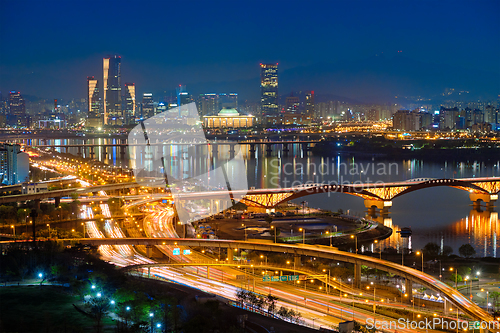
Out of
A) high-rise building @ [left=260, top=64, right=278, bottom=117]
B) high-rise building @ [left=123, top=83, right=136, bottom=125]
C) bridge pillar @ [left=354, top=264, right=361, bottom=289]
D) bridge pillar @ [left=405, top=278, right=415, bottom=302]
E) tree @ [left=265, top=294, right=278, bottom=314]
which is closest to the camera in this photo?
tree @ [left=265, top=294, right=278, bottom=314]

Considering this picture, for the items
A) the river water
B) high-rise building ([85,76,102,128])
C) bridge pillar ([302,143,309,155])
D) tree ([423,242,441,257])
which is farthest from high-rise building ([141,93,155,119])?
→ tree ([423,242,441,257])

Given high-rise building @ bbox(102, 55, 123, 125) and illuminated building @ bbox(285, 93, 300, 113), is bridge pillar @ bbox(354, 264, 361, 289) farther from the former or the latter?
illuminated building @ bbox(285, 93, 300, 113)

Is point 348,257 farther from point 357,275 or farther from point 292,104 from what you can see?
point 292,104

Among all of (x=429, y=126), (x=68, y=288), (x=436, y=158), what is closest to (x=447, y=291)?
(x=68, y=288)

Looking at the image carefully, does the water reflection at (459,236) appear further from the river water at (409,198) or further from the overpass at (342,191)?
the overpass at (342,191)

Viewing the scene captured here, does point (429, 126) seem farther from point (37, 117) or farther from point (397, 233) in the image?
point (397, 233)

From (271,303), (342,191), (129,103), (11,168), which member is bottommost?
(271,303)

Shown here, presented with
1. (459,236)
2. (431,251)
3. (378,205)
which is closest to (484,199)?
(378,205)
